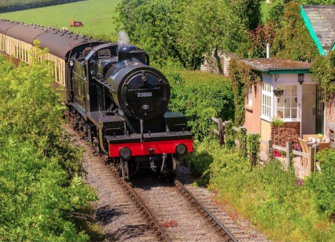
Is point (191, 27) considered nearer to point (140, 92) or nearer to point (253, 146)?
point (253, 146)

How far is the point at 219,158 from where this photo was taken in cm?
1869

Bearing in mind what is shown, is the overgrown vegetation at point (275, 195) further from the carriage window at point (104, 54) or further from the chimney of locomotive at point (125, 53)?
the carriage window at point (104, 54)

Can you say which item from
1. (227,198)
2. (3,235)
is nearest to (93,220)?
(227,198)

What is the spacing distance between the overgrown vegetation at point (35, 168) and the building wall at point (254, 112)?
26.0ft

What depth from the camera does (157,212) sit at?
15414 millimetres

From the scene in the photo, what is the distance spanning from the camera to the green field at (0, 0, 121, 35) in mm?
74438

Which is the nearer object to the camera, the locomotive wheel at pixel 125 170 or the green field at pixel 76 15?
the locomotive wheel at pixel 125 170

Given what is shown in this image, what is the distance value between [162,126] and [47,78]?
12.5ft

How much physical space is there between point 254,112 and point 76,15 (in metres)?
61.6

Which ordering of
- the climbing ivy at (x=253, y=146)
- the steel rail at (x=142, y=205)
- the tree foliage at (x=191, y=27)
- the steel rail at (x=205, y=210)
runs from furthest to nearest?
the tree foliage at (x=191, y=27) → the climbing ivy at (x=253, y=146) → the steel rail at (x=142, y=205) → the steel rail at (x=205, y=210)

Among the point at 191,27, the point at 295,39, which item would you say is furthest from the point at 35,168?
the point at 191,27

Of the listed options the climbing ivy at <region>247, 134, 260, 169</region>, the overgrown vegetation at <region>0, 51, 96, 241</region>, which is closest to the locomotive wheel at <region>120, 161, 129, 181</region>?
the overgrown vegetation at <region>0, 51, 96, 241</region>

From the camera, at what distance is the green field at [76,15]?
74438mm

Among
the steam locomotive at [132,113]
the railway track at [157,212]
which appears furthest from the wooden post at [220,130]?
the railway track at [157,212]
